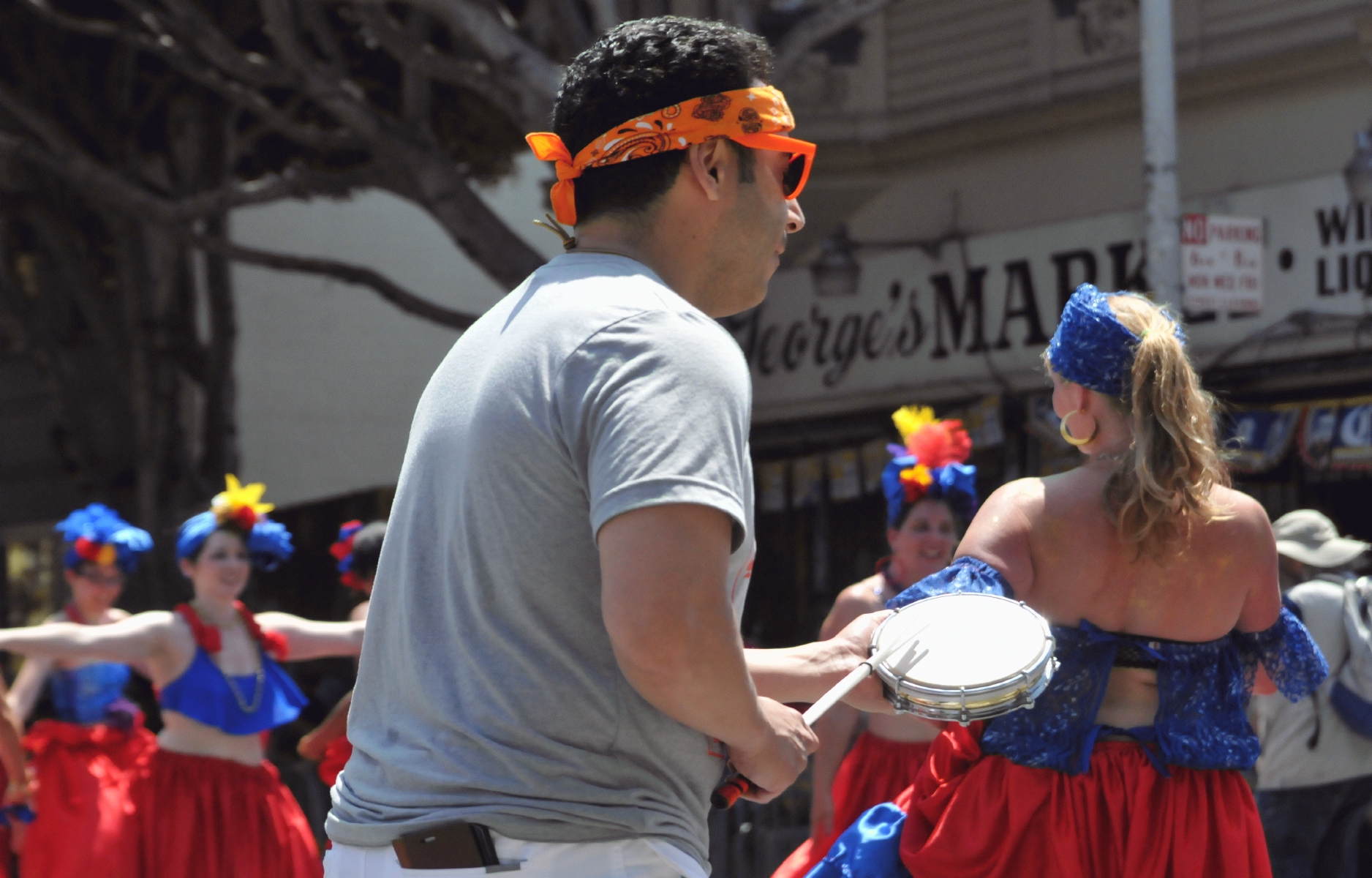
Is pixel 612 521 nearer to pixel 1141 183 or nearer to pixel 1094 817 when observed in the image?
pixel 1094 817

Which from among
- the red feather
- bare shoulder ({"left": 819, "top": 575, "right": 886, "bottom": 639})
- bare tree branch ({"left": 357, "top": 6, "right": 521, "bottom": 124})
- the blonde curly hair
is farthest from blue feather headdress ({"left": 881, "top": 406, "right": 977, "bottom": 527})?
bare tree branch ({"left": 357, "top": 6, "right": 521, "bottom": 124})

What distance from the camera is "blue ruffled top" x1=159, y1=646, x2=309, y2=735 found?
6844 mm

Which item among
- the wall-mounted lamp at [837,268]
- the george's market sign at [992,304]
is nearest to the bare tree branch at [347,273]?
the george's market sign at [992,304]

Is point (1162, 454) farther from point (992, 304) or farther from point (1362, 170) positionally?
point (992, 304)

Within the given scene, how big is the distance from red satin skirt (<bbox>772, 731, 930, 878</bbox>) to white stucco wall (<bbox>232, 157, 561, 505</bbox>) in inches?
512

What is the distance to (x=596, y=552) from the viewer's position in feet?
6.07

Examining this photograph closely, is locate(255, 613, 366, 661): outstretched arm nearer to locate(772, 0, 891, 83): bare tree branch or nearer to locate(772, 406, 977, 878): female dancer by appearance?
locate(772, 406, 977, 878): female dancer

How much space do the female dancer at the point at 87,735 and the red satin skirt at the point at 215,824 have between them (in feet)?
0.36

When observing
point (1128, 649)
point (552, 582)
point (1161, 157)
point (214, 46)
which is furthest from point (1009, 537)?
point (214, 46)

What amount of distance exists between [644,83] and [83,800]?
19.0 ft

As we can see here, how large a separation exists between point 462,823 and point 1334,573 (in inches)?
222

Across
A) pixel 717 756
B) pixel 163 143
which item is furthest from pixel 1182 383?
pixel 163 143

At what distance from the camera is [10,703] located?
7012mm

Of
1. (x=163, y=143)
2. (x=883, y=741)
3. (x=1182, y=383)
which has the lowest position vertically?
(x=883, y=741)
